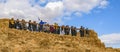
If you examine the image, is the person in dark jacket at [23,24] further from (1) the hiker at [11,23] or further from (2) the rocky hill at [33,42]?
(1) the hiker at [11,23]

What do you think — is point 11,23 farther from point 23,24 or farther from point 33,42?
point 33,42

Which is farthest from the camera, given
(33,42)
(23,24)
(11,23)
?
(23,24)

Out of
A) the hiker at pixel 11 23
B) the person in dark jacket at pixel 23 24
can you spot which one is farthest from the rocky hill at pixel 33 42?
the person in dark jacket at pixel 23 24

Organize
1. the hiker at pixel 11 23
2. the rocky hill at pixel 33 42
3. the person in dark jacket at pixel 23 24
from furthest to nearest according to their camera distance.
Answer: the person in dark jacket at pixel 23 24 → the hiker at pixel 11 23 → the rocky hill at pixel 33 42

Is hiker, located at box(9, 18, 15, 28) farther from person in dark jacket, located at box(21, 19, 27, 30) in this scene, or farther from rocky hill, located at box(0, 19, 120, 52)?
person in dark jacket, located at box(21, 19, 27, 30)

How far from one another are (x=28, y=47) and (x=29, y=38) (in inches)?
112

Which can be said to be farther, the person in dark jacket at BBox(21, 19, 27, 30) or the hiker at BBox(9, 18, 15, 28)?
the person in dark jacket at BBox(21, 19, 27, 30)

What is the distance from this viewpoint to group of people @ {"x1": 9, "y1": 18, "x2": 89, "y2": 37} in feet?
114

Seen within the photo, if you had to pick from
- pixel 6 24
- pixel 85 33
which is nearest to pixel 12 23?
pixel 6 24

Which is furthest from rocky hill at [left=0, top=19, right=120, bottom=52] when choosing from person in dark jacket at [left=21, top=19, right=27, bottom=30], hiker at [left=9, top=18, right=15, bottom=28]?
person in dark jacket at [left=21, top=19, right=27, bottom=30]

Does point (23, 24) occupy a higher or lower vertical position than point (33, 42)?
higher

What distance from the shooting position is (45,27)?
37562 millimetres

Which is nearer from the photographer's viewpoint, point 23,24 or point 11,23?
point 11,23

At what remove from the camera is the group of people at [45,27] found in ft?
114
